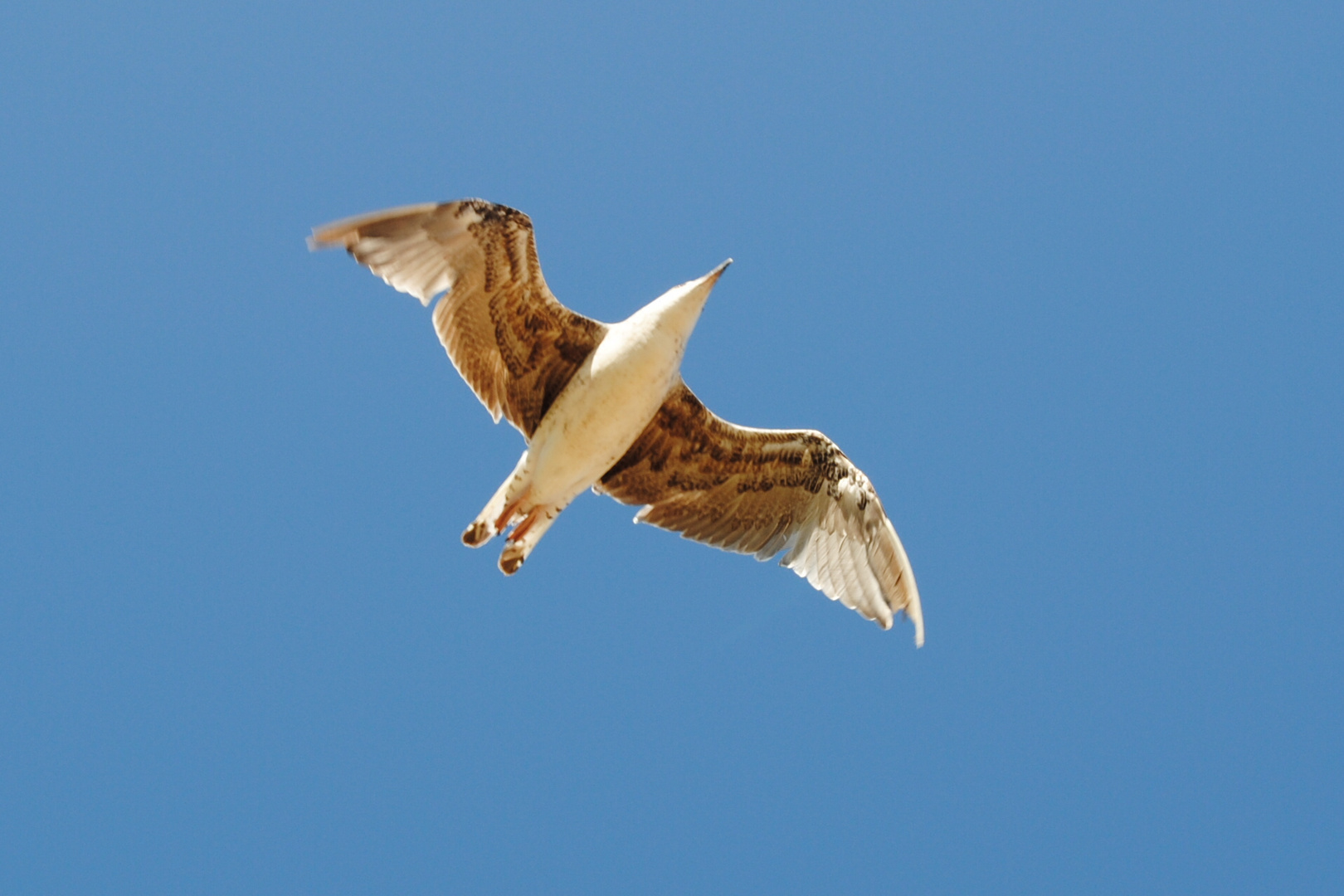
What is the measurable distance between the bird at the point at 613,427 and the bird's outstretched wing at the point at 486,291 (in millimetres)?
12

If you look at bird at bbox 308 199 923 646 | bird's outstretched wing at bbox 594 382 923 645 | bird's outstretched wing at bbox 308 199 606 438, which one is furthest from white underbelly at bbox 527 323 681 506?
bird's outstretched wing at bbox 594 382 923 645

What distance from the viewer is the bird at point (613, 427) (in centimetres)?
1060

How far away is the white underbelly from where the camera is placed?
10789 mm

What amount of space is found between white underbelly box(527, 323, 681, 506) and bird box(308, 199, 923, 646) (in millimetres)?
14

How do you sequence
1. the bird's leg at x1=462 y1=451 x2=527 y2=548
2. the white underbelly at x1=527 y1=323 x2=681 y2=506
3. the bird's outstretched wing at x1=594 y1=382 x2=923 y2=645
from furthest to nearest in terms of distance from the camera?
the bird's outstretched wing at x1=594 y1=382 x2=923 y2=645 → the bird's leg at x1=462 y1=451 x2=527 y2=548 → the white underbelly at x1=527 y1=323 x2=681 y2=506

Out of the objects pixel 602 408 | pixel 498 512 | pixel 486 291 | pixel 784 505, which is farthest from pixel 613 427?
pixel 784 505

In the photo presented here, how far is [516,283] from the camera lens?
1083 centimetres

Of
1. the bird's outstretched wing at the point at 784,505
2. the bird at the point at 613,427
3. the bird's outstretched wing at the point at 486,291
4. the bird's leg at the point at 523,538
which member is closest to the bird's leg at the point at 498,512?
the bird at the point at 613,427

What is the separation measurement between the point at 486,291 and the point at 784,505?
380 centimetres

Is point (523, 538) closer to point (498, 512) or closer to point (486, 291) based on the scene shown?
point (498, 512)

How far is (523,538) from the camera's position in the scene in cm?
1168

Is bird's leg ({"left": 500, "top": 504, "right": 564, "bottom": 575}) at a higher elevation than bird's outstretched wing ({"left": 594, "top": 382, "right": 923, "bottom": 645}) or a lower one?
lower

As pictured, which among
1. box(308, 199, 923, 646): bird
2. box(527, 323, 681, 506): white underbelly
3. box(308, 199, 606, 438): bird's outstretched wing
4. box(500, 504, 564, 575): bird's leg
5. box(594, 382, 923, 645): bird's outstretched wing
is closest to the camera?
box(308, 199, 606, 438): bird's outstretched wing

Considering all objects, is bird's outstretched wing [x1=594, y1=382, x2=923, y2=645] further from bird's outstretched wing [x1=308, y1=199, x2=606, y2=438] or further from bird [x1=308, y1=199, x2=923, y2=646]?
bird's outstretched wing [x1=308, y1=199, x2=606, y2=438]
